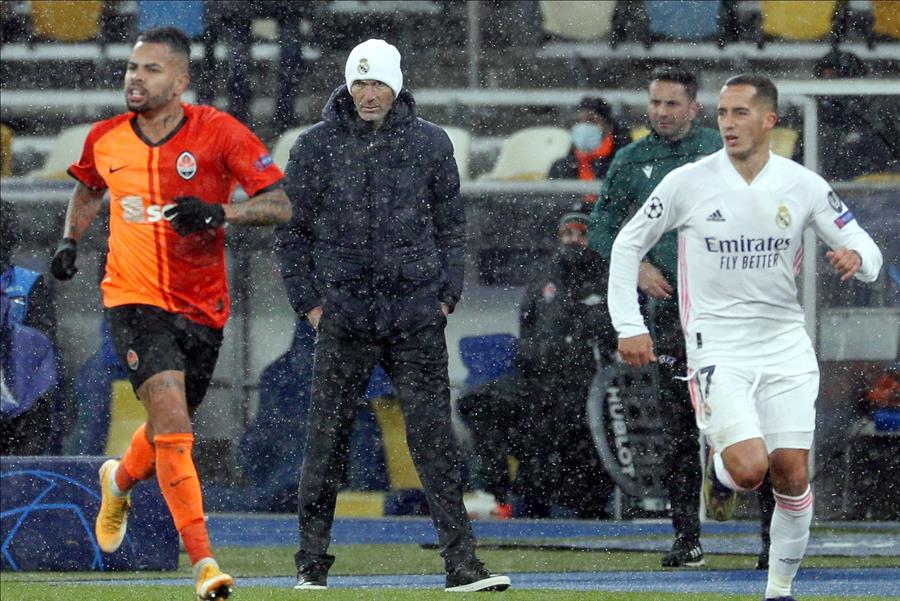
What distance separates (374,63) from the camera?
23.4 ft

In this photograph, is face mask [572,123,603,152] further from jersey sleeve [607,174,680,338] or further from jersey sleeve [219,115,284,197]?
jersey sleeve [219,115,284,197]

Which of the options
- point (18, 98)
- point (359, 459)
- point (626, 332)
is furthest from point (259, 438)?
point (626, 332)

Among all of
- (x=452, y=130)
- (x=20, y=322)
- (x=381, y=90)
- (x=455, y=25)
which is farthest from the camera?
(x=455, y=25)

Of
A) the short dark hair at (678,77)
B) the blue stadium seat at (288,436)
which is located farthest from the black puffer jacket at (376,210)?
the blue stadium seat at (288,436)

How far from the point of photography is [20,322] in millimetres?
11422

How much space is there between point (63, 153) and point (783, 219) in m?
8.21

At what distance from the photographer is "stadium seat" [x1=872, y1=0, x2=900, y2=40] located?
14.4 meters

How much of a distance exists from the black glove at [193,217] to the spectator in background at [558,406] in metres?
5.51

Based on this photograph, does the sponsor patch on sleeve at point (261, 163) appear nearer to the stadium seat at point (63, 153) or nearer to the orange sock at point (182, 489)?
the orange sock at point (182, 489)

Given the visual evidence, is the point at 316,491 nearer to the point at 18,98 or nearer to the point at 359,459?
the point at 359,459

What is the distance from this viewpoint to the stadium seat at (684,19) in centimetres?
1453

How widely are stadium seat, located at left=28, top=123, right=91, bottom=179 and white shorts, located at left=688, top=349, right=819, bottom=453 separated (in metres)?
7.89

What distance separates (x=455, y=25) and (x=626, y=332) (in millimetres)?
8860

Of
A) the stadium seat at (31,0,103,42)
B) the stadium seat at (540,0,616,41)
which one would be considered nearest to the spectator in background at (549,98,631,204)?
the stadium seat at (540,0,616,41)
